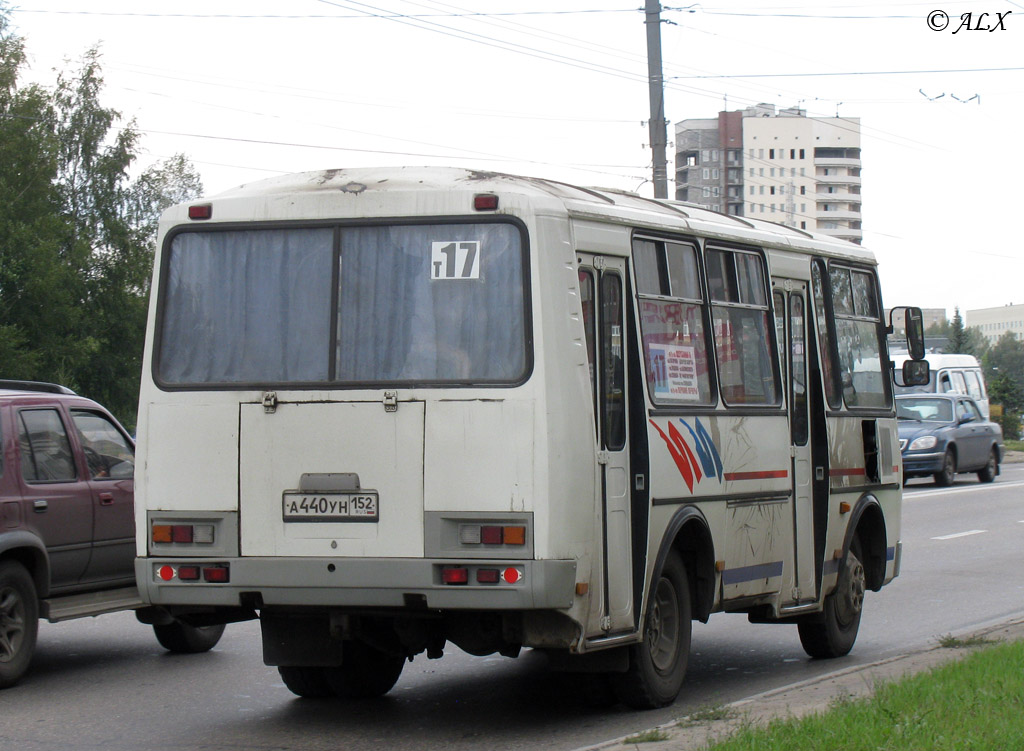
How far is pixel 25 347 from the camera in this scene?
53.0 m

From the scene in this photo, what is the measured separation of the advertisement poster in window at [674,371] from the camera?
8.45 meters

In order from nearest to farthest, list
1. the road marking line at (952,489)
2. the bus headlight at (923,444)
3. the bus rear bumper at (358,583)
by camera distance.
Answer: the bus rear bumper at (358,583)
the road marking line at (952,489)
the bus headlight at (923,444)

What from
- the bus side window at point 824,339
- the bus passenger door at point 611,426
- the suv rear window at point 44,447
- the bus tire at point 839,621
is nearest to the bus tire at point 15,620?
the suv rear window at point 44,447

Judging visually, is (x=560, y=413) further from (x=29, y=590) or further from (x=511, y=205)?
(x=29, y=590)

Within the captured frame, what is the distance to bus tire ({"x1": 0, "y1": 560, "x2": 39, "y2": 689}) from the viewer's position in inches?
361

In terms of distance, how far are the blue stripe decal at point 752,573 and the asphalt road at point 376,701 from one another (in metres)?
0.67

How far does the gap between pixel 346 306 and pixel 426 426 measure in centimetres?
78

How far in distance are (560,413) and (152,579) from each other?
2.21 m

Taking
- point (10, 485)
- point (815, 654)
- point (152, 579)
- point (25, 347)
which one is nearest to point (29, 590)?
point (10, 485)

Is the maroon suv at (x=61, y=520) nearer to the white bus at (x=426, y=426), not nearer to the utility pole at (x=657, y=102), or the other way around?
the white bus at (x=426, y=426)

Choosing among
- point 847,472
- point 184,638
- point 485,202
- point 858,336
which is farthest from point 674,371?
point 184,638

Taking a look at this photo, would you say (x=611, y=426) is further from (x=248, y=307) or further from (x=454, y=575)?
(x=248, y=307)

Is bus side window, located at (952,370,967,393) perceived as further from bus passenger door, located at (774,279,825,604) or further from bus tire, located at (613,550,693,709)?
bus tire, located at (613,550,693,709)

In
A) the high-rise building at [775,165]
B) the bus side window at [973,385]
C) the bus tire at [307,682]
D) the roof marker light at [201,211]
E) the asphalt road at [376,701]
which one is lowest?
the asphalt road at [376,701]
